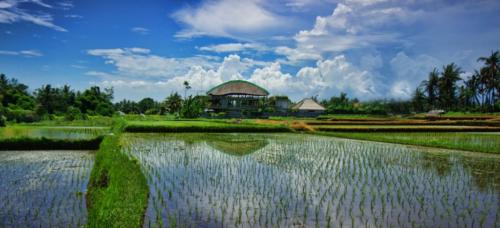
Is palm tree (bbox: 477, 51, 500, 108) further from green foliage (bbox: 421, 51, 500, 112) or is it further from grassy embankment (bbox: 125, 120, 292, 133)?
grassy embankment (bbox: 125, 120, 292, 133)

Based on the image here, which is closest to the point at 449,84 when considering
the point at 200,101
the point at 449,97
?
the point at 449,97

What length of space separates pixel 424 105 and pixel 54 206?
66.4 meters

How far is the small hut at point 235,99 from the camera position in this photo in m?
45.6

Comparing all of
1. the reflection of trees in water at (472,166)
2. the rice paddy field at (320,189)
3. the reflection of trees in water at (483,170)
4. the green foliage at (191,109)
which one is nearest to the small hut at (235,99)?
the green foliage at (191,109)

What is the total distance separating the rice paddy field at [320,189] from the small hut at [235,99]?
1277 inches

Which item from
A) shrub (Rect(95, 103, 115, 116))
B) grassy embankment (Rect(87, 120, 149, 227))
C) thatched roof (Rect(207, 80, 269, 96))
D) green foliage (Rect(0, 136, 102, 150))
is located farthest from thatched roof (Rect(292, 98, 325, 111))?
grassy embankment (Rect(87, 120, 149, 227))

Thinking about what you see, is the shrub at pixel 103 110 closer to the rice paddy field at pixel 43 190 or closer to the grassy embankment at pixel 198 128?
the grassy embankment at pixel 198 128

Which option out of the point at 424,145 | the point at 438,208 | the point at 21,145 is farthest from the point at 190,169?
Answer: the point at 424,145

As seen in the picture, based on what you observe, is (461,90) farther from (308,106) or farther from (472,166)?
(472,166)

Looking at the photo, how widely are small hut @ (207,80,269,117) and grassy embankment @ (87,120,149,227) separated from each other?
36141mm

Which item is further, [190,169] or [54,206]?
[190,169]

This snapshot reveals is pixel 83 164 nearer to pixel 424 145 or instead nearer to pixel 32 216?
pixel 32 216

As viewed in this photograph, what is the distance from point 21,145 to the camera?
47.4 feet

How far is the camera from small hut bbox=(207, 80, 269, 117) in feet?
150
